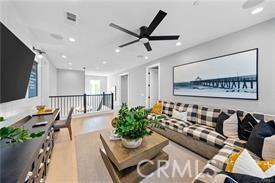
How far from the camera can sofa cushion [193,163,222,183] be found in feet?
3.90

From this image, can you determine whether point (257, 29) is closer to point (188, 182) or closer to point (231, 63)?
point (231, 63)

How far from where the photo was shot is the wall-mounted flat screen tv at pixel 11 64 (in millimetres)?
1335

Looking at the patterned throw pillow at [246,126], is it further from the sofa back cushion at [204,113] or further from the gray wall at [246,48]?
the gray wall at [246,48]

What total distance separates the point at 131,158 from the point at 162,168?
0.84 metres

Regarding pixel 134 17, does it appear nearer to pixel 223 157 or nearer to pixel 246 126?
pixel 223 157

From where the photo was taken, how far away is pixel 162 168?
1911 millimetres

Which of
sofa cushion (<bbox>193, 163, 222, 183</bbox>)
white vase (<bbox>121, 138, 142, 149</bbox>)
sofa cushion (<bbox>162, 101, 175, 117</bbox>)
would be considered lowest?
sofa cushion (<bbox>193, 163, 222, 183</bbox>)

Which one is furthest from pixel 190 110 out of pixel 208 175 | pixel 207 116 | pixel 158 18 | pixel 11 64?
pixel 11 64

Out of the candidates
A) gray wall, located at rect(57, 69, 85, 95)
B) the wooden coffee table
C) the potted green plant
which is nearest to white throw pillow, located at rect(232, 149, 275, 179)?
the potted green plant

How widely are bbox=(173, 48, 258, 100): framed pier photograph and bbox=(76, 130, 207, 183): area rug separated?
165 centimetres

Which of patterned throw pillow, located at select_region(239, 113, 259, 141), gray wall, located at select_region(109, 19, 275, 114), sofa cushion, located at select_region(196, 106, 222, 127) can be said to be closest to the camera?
patterned throw pillow, located at select_region(239, 113, 259, 141)

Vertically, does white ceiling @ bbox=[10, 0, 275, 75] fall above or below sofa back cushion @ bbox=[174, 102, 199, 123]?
above

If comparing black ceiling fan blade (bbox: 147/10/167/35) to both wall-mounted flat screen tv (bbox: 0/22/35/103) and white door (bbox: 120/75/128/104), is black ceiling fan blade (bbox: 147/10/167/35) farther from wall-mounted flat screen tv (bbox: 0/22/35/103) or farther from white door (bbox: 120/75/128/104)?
white door (bbox: 120/75/128/104)

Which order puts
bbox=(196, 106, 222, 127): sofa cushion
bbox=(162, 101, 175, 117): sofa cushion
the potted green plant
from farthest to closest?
1. bbox=(162, 101, 175, 117): sofa cushion
2. bbox=(196, 106, 222, 127): sofa cushion
3. the potted green plant
